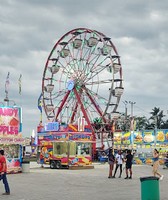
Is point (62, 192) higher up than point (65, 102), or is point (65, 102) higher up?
point (65, 102)

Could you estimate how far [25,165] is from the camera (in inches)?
1030

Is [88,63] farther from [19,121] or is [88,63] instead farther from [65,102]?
[19,121]

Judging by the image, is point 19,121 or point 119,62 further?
point 119,62

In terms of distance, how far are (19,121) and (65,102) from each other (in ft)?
68.6

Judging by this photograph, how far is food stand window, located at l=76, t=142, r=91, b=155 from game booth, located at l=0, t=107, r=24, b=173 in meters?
6.44

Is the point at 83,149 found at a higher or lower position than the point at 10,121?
lower

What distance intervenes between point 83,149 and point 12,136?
7902 mm

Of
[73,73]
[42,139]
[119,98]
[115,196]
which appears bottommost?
[115,196]

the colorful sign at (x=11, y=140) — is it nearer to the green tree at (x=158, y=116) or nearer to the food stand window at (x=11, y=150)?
the food stand window at (x=11, y=150)

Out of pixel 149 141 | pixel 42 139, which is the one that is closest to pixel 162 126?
pixel 149 141

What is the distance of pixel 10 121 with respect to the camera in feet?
84.5

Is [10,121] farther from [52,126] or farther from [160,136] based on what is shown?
[160,136]

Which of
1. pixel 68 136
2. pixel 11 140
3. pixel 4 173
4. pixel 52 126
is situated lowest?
pixel 4 173

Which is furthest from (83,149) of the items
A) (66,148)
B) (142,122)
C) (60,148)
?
(142,122)
